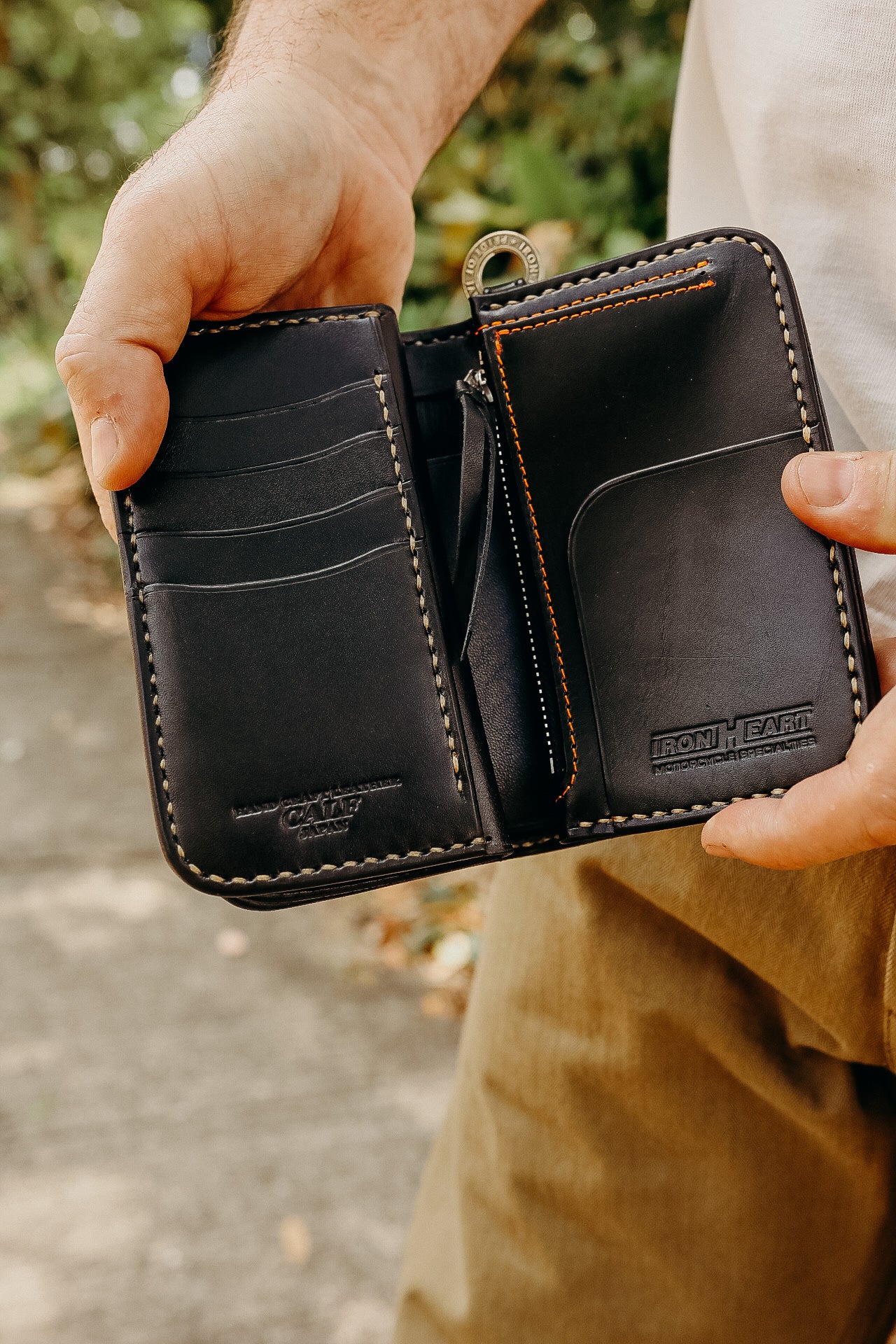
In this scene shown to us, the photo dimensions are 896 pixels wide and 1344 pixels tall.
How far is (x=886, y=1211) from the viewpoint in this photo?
3.67 ft

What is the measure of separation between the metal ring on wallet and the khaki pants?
0.65m

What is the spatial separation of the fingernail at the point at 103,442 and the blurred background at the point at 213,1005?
1.59 ft

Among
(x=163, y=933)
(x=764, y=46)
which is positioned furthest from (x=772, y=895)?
(x=163, y=933)

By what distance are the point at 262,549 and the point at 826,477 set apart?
21.7 inches

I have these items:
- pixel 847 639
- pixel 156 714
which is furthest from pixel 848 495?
pixel 156 714

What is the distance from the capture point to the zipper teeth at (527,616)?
108cm

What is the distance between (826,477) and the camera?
0.89 meters

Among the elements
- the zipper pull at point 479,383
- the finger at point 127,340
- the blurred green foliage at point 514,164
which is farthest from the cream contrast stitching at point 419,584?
the blurred green foliage at point 514,164

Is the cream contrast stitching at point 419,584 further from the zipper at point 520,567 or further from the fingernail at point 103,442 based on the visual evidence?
the fingernail at point 103,442

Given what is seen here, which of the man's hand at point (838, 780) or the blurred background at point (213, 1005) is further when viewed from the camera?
the blurred background at point (213, 1005)

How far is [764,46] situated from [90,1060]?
8.21 ft

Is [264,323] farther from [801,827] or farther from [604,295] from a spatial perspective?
[801,827]

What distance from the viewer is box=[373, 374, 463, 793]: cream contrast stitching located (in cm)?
101

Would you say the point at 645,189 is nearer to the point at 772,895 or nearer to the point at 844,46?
the point at 844,46
